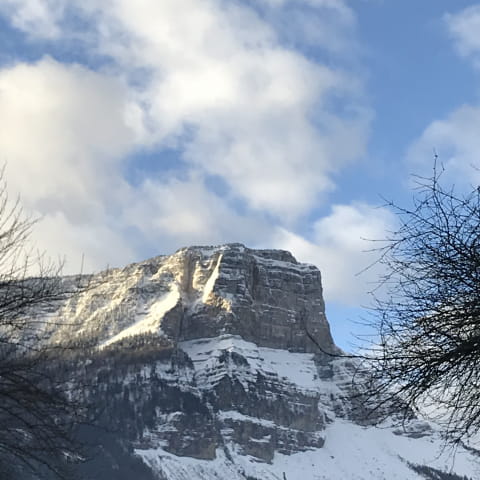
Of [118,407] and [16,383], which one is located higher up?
[118,407]

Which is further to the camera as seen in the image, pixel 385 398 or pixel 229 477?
pixel 229 477

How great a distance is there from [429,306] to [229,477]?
18768cm

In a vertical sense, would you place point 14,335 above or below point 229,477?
below

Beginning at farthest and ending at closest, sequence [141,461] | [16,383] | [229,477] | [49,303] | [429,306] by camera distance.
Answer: [229,477] < [141,461] < [49,303] < [16,383] < [429,306]

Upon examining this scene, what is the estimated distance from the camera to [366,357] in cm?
898

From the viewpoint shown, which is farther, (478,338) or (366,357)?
(366,357)

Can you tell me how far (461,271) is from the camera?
8.54 metres

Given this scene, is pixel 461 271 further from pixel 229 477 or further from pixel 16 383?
pixel 229 477

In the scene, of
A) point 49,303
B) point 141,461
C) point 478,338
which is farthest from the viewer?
point 141,461

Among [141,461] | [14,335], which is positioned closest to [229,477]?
[141,461]

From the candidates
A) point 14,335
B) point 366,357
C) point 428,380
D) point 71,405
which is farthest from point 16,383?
point 428,380

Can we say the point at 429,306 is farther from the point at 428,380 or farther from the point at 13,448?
the point at 13,448

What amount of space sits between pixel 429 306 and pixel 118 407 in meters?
195

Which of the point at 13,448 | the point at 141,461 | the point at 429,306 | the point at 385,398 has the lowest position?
the point at 13,448
